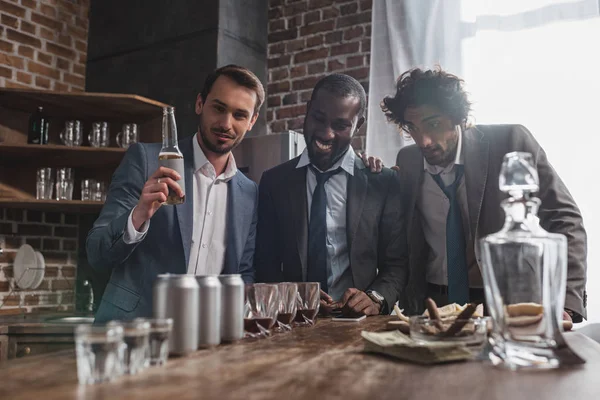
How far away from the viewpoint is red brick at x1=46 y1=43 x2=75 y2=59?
403 centimetres

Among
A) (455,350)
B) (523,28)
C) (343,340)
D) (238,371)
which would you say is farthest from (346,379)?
(523,28)

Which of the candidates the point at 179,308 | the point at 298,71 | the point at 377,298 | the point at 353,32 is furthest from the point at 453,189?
the point at 298,71

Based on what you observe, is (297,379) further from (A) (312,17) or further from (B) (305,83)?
(A) (312,17)

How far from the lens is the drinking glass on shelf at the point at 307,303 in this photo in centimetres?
164

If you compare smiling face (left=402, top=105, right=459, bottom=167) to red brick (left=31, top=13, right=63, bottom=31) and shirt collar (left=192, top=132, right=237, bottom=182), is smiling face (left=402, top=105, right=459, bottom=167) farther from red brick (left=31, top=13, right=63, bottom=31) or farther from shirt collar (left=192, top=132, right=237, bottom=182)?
red brick (left=31, top=13, right=63, bottom=31)

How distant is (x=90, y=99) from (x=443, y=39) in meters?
2.16

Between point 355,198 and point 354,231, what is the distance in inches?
5.7

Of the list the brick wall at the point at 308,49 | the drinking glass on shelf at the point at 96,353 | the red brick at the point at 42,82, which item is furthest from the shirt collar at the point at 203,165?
the red brick at the point at 42,82

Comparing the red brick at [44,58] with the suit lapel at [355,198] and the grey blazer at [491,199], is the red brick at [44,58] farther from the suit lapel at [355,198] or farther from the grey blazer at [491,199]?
the grey blazer at [491,199]

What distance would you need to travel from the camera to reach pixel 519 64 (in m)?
3.35

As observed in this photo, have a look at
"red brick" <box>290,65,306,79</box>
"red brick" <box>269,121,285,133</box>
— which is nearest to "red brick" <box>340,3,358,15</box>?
"red brick" <box>290,65,306,79</box>

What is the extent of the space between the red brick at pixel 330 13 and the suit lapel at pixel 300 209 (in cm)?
192

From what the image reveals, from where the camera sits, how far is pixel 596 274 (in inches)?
120

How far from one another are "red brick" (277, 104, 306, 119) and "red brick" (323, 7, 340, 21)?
637mm
